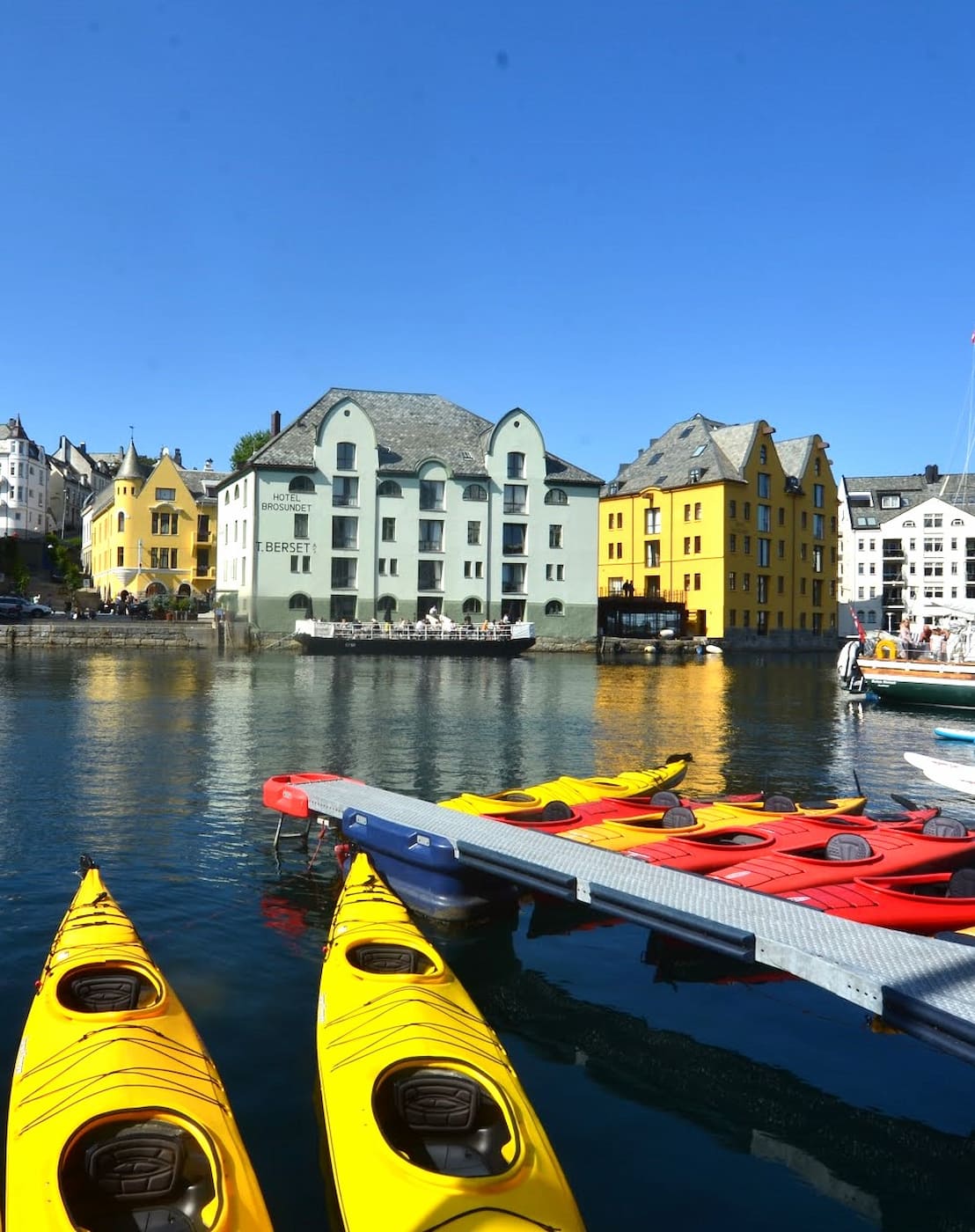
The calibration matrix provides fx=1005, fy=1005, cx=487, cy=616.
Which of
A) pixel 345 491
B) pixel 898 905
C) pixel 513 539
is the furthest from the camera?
pixel 513 539

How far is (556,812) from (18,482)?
385ft

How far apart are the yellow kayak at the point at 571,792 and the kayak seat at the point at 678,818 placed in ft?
5.02

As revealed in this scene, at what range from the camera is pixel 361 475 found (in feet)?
238

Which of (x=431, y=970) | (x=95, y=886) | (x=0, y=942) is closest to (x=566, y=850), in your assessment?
(x=431, y=970)

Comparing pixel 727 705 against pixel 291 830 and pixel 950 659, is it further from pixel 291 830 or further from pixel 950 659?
pixel 291 830

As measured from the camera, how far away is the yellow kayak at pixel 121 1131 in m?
5.44

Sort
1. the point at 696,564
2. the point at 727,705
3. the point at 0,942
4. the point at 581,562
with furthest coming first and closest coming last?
the point at 696,564, the point at 581,562, the point at 727,705, the point at 0,942

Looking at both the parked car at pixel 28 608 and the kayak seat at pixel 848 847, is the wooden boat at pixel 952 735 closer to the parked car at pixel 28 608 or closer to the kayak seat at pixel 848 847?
the kayak seat at pixel 848 847

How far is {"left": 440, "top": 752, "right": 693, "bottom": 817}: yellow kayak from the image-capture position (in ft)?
49.6

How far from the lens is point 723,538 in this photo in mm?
83625

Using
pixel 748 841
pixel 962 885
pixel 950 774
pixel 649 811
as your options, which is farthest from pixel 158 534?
pixel 962 885

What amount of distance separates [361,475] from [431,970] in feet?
217

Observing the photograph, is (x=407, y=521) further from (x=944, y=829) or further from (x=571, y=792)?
(x=944, y=829)

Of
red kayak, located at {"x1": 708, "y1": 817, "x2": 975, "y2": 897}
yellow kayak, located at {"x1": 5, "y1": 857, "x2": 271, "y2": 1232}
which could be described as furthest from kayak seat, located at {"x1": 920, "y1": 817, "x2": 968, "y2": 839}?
yellow kayak, located at {"x1": 5, "y1": 857, "x2": 271, "y2": 1232}
